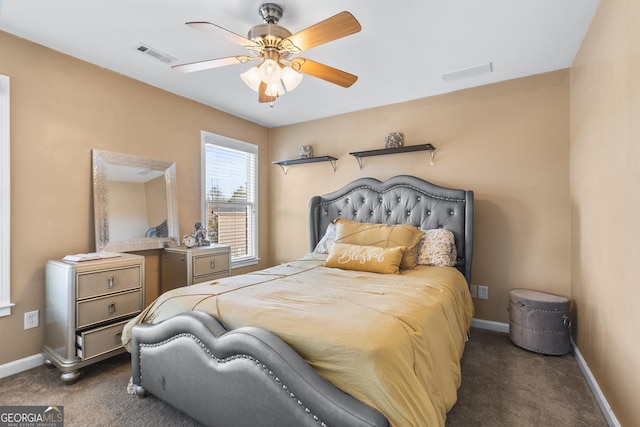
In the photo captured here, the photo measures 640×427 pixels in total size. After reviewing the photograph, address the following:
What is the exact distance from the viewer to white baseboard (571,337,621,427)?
165 cm

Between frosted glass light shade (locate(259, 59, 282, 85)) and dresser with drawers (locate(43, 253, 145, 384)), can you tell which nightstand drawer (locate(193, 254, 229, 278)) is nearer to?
dresser with drawers (locate(43, 253, 145, 384))

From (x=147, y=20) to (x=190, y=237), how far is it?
6.15 feet

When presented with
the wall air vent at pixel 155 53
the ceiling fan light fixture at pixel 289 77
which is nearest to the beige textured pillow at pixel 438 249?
the ceiling fan light fixture at pixel 289 77

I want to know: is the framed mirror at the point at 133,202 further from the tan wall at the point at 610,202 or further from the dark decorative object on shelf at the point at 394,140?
the tan wall at the point at 610,202

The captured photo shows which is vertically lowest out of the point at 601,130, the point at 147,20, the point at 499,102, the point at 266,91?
the point at 601,130

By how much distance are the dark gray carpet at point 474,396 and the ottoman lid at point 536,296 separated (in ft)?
1.47

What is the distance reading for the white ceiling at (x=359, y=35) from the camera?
190 centimetres

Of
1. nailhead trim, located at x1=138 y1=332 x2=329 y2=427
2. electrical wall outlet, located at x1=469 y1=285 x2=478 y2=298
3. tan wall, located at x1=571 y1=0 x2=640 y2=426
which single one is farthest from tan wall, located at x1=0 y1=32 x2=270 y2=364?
tan wall, located at x1=571 y1=0 x2=640 y2=426

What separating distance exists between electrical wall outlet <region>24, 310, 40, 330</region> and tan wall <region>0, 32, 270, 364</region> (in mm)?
31

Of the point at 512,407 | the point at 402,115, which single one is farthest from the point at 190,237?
the point at 512,407

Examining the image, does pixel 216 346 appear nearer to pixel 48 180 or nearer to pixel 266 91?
pixel 266 91

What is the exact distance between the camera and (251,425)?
51.6 inches

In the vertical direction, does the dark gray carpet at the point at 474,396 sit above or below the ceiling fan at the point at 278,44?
below

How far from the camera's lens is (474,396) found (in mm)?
1919
